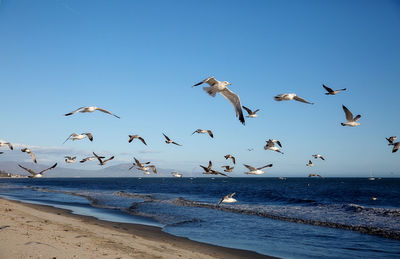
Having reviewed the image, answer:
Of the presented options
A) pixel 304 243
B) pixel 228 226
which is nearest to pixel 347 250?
pixel 304 243

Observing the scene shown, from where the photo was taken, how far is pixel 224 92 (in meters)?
10.6

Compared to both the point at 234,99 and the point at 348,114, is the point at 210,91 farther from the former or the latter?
the point at 348,114

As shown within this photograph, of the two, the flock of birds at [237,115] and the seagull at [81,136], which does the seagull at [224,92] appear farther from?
the seagull at [81,136]

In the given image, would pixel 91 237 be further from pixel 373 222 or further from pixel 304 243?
pixel 373 222

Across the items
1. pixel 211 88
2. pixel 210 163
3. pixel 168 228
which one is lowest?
pixel 168 228

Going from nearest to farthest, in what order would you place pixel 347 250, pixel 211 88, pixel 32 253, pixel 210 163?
pixel 32 253, pixel 211 88, pixel 347 250, pixel 210 163

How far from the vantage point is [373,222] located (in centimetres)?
1956

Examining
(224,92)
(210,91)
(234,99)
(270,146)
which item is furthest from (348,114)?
(210,91)

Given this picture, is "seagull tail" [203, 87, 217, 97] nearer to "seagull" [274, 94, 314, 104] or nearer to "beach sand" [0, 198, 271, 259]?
"seagull" [274, 94, 314, 104]

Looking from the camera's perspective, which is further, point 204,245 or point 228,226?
point 228,226

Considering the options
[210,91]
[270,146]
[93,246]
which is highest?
[210,91]

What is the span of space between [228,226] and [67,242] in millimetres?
9320

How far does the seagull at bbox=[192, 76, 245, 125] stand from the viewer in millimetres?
10237

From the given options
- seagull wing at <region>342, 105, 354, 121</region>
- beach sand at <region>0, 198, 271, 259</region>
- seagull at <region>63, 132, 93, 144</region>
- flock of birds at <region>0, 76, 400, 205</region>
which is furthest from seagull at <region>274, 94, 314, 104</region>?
seagull at <region>63, 132, 93, 144</region>
